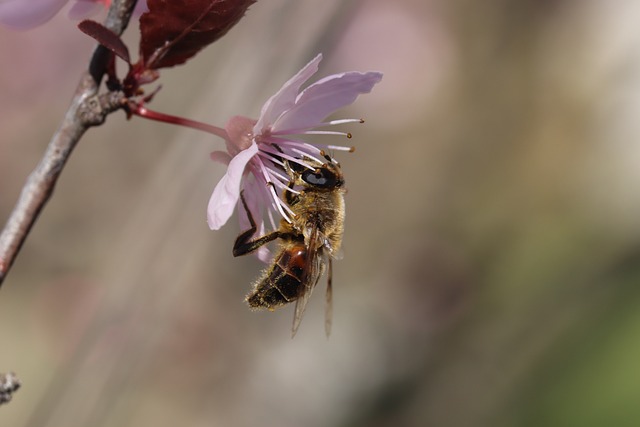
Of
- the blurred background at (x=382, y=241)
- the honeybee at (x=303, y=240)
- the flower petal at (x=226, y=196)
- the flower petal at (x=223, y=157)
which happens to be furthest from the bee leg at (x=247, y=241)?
the blurred background at (x=382, y=241)

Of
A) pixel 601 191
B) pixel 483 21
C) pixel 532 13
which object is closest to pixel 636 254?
pixel 601 191

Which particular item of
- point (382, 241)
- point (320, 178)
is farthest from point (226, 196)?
point (382, 241)

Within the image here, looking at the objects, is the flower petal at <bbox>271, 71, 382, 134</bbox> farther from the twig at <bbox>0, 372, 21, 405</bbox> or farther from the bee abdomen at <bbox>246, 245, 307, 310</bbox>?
the twig at <bbox>0, 372, 21, 405</bbox>

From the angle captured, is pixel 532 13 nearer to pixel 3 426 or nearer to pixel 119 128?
pixel 119 128

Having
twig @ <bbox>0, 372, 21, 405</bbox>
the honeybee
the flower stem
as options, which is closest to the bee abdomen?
the honeybee

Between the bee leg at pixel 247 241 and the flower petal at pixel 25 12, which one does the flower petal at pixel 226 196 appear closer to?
the bee leg at pixel 247 241

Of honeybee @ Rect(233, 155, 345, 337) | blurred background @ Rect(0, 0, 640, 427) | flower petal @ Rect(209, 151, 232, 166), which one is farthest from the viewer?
blurred background @ Rect(0, 0, 640, 427)

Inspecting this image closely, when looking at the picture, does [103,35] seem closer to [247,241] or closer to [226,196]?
[226,196]
